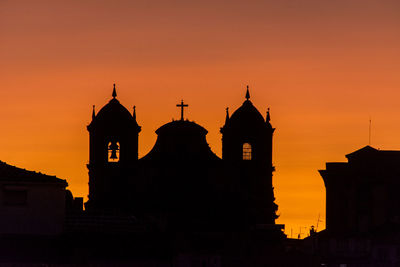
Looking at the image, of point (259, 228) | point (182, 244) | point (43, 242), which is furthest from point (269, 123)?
point (43, 242)

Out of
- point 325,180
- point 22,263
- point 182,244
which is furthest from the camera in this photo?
point 325,180

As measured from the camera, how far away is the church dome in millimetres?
178875

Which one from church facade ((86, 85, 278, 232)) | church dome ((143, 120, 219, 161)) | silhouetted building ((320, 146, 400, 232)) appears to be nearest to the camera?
church facade ((86, 85, 278, 232))

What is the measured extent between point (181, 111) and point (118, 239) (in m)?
69.0

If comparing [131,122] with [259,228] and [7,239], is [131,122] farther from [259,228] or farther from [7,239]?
[7,239]

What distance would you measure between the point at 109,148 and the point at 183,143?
30.4 ft

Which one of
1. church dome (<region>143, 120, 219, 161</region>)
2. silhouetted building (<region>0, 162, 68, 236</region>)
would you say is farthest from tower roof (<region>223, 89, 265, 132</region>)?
silhouetted building (<region>0, 162, 68, 236</region>)

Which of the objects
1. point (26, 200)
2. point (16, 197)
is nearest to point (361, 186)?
point (26, 200)

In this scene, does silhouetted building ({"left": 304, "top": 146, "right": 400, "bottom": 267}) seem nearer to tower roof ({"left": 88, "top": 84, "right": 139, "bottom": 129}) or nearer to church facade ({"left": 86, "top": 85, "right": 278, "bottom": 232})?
church facade ({"left": 86, "top": 85, "right": 278, "bottom": 232})

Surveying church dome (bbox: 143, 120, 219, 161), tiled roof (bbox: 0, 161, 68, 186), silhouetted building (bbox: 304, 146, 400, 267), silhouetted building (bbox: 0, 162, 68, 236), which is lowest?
silhouetted building (bbox: 0, 162, 68, 236)

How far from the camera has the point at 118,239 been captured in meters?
107

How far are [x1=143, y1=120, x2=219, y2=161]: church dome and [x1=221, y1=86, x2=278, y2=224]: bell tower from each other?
5613 millimetres

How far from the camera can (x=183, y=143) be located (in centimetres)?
17900

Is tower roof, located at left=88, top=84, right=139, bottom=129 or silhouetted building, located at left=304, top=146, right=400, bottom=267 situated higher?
tower roof, located at left=88, top=84, right=139, bottom=129
